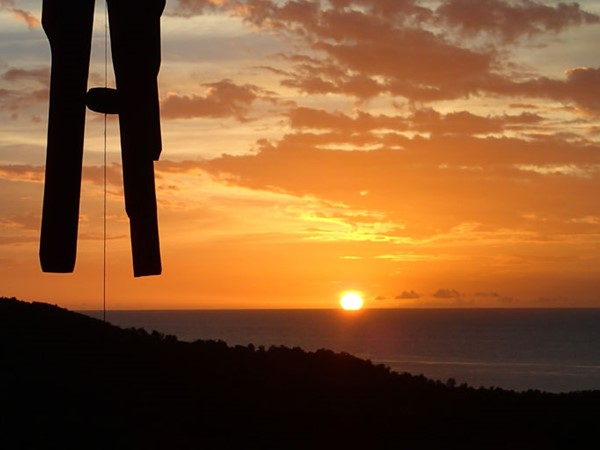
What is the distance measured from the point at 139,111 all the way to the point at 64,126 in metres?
0.69

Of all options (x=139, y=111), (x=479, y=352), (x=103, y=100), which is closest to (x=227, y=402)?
(x=139, y=111)

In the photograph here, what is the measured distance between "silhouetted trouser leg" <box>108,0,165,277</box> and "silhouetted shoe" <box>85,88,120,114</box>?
2.1 inches

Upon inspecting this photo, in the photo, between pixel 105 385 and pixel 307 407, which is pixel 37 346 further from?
pixel 307 407

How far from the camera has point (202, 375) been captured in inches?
538

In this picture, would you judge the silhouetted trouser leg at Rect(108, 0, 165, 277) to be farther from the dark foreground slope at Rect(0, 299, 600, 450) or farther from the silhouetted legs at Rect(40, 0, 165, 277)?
the dark foreground slope at Rect(0, 299, 600, 450)

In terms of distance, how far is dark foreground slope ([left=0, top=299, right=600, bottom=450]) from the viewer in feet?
38.3

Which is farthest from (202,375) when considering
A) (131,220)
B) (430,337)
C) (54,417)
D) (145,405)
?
(430,337)

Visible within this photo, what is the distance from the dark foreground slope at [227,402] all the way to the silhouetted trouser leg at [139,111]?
3.33 meters

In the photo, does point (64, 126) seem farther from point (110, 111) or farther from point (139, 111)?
point (139, 111)

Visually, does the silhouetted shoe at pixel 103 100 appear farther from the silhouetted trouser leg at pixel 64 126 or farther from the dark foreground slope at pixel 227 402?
the dark foreground slope at pixel 227 402

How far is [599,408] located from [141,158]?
902 cm

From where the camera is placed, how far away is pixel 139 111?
8711 mm

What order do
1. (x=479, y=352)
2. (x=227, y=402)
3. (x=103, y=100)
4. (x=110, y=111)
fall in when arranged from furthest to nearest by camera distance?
1. (x=479, y=352)
2. (x=227, y=402)
3. (x=110, y=111)
4. (x=103, y=100)

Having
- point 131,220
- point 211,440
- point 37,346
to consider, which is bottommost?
point 211,440
